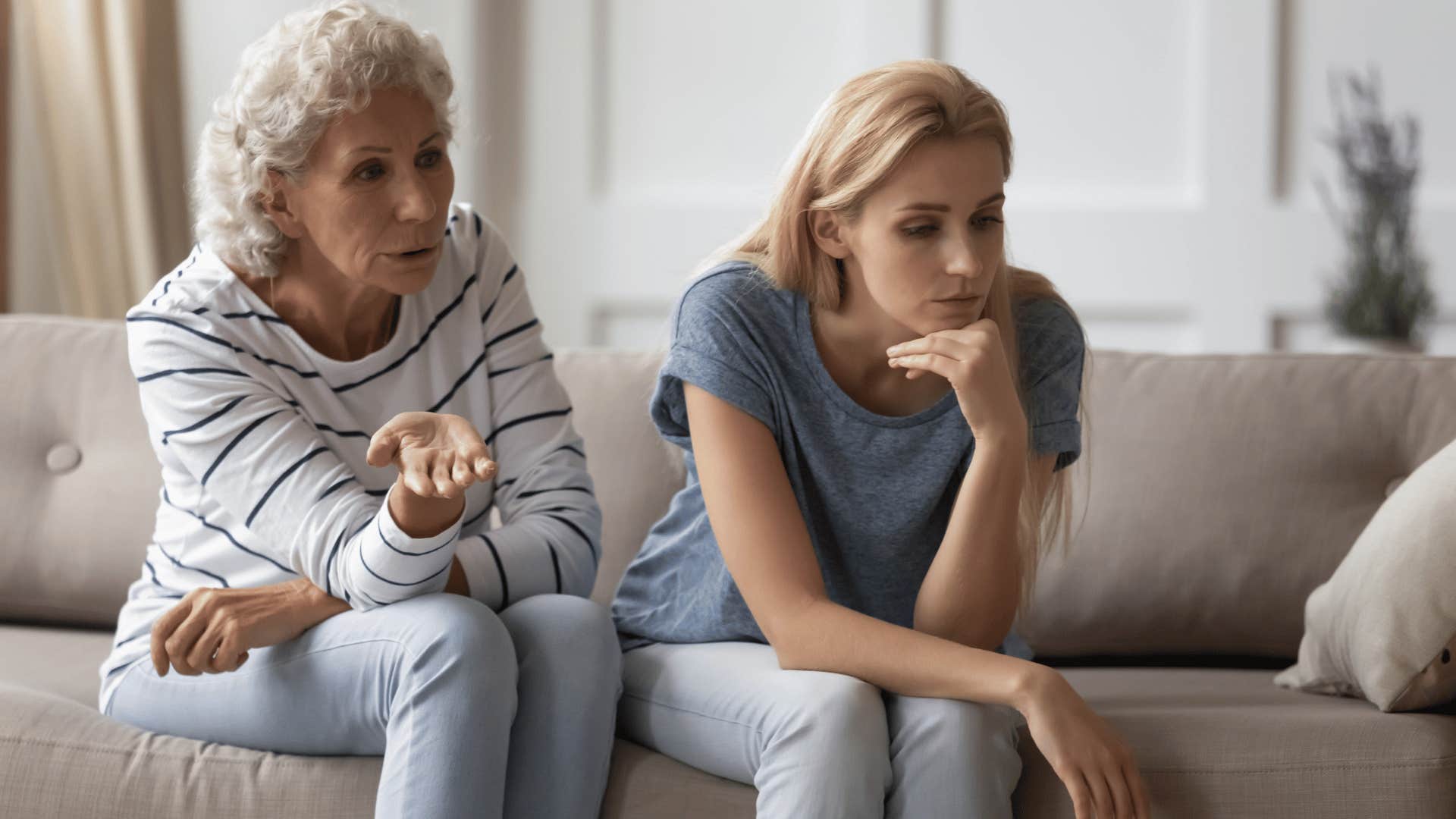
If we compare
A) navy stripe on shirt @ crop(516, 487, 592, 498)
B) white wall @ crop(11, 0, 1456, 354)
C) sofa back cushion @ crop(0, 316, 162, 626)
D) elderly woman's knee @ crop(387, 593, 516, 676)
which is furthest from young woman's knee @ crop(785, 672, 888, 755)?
white wall @ crop(11, 0, 1456, 354)

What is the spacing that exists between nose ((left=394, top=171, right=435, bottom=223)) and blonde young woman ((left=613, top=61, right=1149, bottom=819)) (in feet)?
0.88

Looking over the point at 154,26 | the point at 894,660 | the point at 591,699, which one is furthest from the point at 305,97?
the point at 154,26

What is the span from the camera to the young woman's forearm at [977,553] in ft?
4.13

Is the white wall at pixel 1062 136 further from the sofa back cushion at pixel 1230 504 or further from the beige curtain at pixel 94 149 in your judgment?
the sofa back cushion at pixel 1230 504

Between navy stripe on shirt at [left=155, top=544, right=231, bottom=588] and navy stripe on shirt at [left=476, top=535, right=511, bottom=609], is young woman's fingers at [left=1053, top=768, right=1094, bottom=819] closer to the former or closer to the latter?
navy stripe on shirt at [left=476, top=535, right=511, bottom=609]

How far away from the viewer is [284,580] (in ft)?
4.42

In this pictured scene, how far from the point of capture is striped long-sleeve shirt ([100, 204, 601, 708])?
50.4 inches

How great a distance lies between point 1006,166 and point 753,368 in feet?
1.04

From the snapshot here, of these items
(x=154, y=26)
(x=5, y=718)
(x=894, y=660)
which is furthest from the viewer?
(x=154, y=26)

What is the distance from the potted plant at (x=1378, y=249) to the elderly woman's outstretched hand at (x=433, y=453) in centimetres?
195

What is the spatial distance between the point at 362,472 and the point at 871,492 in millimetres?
517

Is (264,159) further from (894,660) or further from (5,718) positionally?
(894,660)

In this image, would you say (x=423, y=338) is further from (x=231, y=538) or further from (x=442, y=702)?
(x=442, y=702)

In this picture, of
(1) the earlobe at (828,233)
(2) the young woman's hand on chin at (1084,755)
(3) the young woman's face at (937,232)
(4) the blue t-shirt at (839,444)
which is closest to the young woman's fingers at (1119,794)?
(2) the young woman's hand on chin at (1084,755)
